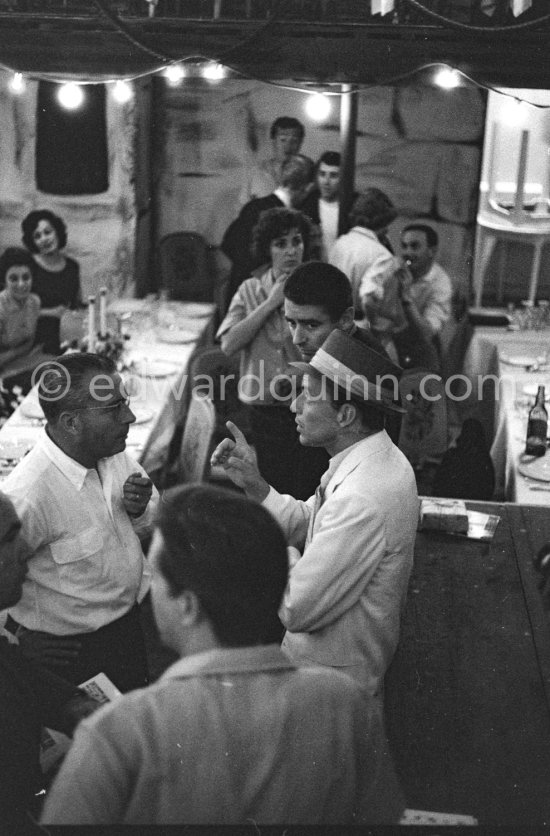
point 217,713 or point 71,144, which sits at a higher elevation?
point 71,144

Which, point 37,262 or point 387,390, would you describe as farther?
point 37,262

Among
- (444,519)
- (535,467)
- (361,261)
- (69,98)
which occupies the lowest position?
(535,467)

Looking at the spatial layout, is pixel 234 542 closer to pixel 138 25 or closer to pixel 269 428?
pixel 269 428

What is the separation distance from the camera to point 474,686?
2.17 m

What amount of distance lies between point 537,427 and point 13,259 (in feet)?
8.77

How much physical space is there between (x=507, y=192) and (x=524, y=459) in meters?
3.45

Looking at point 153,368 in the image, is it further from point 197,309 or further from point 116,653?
point 116,653

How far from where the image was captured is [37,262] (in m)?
5.60

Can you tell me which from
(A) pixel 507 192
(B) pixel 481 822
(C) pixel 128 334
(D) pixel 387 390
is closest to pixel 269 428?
(D) pixel 387 390

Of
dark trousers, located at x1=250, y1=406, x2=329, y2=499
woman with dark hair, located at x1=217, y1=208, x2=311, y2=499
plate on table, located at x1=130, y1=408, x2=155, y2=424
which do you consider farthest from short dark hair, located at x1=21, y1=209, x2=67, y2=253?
dark trousers, located at x1=250, y1=406, x2=329, y2=499

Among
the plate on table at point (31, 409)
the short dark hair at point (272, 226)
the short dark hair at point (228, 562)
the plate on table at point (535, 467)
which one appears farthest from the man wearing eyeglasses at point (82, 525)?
the plate on table at point (31, 409)

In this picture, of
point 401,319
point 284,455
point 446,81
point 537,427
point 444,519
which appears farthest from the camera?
point 446,81

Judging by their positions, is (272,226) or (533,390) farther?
(533,390)

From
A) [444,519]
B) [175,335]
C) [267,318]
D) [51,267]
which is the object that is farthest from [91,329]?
[444,519]
